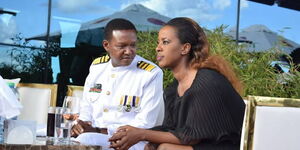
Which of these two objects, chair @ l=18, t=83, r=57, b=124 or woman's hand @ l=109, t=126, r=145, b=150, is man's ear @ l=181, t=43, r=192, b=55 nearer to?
woman's hand @ l=109, t=126, r=145, b=150

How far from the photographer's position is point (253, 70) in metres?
4.12

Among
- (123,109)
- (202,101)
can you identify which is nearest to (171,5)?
(123,109)

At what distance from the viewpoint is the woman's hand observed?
7.18ft

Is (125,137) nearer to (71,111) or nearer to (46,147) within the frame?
(71,111)

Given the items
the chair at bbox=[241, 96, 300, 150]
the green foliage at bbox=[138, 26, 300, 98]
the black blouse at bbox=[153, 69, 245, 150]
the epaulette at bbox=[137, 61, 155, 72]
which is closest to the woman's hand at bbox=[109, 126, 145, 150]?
the black blouse at bbox=[153, 69, 245, 150]

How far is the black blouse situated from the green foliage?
148 cm

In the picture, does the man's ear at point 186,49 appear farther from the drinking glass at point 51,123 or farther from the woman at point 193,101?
the drinking glass at point 51,123

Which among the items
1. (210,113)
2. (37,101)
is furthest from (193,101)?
(37,101)

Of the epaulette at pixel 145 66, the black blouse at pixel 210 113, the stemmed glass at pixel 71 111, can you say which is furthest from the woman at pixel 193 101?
the epaulette at pixel 145 66

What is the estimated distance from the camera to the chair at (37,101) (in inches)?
146

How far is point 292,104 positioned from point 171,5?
15.9ft

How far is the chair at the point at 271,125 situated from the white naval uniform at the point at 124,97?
0.92 meters

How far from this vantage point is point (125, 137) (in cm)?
219

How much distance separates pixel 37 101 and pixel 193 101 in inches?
69.2
